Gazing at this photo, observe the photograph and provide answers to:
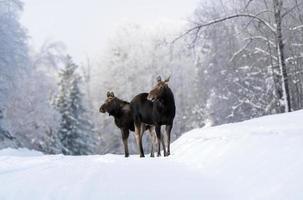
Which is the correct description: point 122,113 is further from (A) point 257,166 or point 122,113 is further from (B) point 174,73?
(B) point 174,73

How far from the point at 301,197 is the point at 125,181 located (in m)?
2.97

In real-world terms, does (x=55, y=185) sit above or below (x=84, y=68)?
below

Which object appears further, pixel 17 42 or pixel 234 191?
pixel 17 42

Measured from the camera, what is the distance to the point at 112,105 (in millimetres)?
15195

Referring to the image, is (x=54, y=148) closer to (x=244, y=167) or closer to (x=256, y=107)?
(x=256, y=107)

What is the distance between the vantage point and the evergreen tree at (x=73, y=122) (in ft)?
165

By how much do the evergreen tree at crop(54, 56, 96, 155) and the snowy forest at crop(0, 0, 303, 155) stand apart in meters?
0.09

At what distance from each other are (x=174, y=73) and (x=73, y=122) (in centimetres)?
2272

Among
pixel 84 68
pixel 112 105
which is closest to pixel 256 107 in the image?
pixel 112 105

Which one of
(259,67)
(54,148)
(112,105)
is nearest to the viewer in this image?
(112,105)

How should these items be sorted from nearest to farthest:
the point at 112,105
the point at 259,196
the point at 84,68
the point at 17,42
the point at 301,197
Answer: the point at 301,197 < the point at 259,196 < the point at 112,105 < the point at 17,42 < the point at 84,68

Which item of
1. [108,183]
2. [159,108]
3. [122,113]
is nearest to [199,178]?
[108,183]

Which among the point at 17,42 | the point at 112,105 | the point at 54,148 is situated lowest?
the point at 54,148

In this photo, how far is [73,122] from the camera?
50281 millimetres
